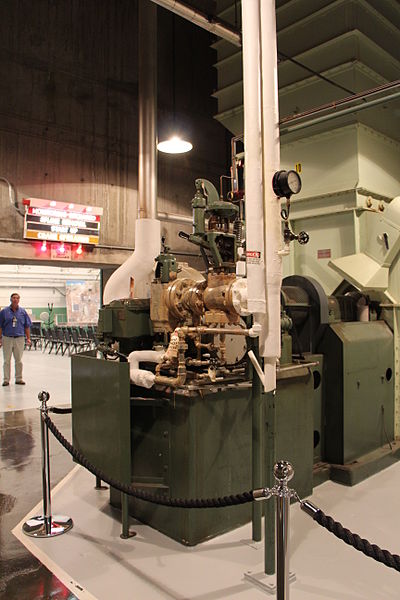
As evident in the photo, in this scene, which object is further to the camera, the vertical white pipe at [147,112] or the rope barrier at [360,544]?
the vertical white pipe at [147,112]

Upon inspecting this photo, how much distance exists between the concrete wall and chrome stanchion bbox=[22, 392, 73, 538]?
14.0ft

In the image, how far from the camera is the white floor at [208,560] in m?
2.27

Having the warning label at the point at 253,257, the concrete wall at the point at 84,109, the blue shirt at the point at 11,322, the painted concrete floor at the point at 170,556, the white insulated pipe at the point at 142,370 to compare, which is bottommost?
the painted concrete floor at the point at 170,556

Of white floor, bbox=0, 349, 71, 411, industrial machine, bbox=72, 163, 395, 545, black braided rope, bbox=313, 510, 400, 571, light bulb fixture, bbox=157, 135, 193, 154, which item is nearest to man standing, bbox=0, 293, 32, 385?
white floor, bbox=0, 349, 71, 411

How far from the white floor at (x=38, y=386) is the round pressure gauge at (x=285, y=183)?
512 centimetres

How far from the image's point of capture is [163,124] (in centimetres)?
848

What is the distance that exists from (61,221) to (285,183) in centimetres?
524

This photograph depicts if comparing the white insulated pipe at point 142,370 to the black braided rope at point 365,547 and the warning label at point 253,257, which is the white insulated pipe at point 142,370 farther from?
the black braided rope at point 365,547

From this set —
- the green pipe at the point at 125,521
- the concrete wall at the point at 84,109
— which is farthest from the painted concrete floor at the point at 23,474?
the concrete wall at the point at 84,109

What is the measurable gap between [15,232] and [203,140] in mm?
4027

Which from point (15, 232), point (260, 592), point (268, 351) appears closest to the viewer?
point (260, 592)

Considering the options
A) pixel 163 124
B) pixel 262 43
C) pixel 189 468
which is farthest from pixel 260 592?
pixel 163 124

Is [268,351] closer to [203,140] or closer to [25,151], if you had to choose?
[25,151]

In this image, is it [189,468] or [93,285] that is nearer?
[189,468]
